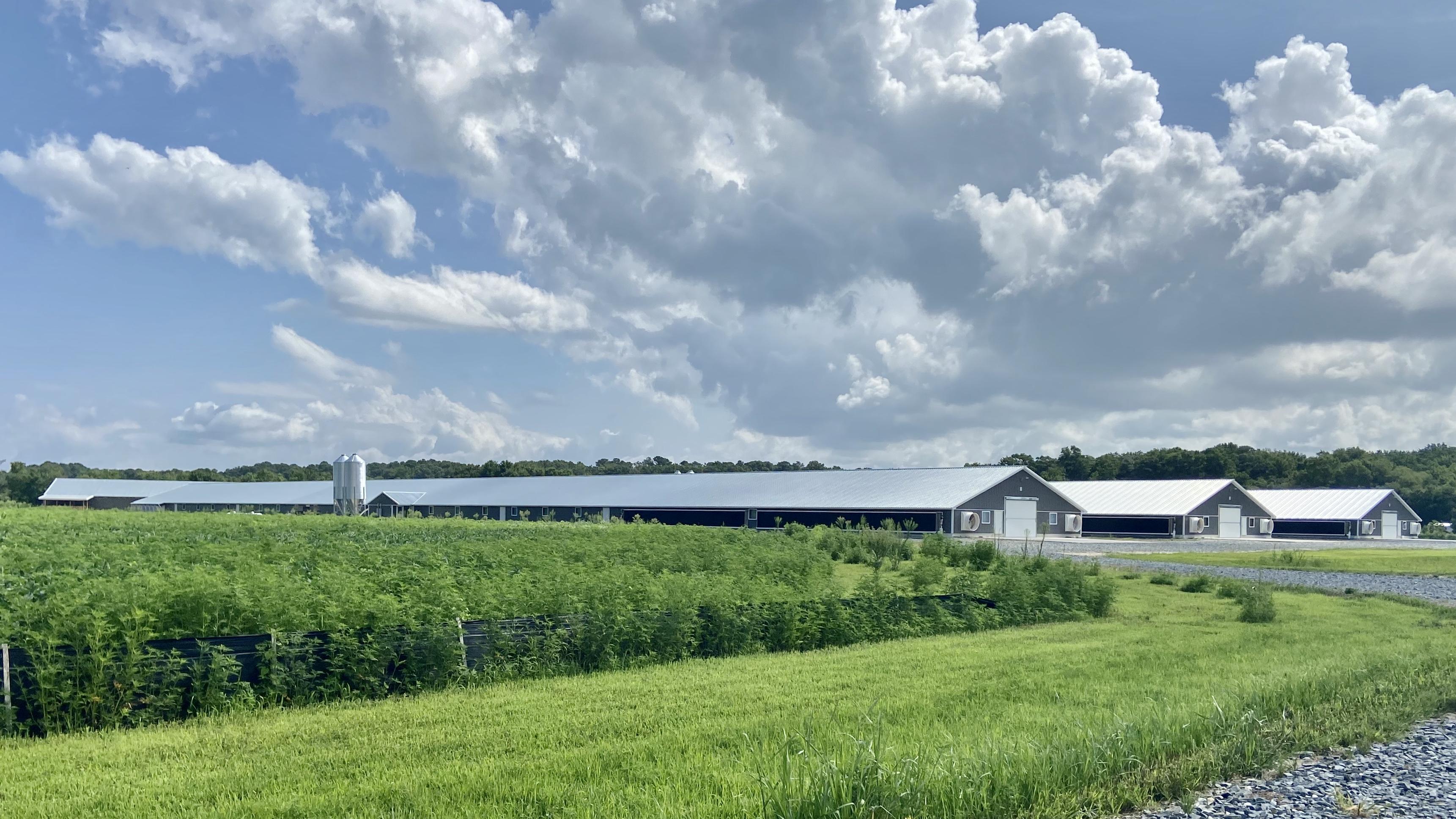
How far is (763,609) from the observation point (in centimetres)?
1295

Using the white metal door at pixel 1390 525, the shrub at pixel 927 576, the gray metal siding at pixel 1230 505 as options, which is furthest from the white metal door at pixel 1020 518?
the shrub at pixel 927 576

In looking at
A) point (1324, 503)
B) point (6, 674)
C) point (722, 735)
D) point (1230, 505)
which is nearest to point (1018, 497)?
point (1230, 505)

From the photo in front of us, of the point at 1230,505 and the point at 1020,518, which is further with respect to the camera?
the point at 1230,505

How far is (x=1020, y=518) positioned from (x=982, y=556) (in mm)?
28273

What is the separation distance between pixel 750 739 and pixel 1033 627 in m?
9.30

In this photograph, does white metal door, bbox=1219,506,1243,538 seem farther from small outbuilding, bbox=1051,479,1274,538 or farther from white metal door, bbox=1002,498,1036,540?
white metal door, bbox=1002,498,1036,540

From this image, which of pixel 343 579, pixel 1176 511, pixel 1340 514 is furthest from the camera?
pixel 1340 514

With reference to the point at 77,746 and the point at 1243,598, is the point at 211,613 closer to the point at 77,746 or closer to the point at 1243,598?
the point at 77,746

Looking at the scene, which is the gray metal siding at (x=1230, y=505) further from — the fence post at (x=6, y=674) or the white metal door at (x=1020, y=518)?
the fence post at (x=6, y=674)

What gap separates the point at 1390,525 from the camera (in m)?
66.5

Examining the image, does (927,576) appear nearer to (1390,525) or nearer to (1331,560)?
(1331,560)

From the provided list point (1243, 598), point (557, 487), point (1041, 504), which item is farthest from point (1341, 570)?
point (557, 487)

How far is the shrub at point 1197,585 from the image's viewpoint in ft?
73.0

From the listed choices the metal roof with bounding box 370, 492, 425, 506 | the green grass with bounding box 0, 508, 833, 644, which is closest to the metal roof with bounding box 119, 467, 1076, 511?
the metal roof with bounding box 370, 492, 425, 506
